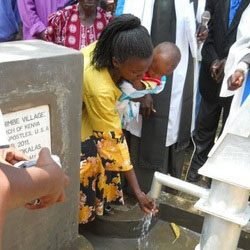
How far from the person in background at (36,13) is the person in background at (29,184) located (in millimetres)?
2001

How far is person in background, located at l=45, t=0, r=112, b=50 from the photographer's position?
115 inches

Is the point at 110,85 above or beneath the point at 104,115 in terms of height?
above

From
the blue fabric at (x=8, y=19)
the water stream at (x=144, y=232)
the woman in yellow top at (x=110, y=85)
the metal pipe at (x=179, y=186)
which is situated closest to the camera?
the metal pipe at (x=179, y=186)

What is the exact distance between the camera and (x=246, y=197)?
121 centimetres

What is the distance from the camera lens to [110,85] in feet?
6.91

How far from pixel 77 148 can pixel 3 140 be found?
2.92 feet

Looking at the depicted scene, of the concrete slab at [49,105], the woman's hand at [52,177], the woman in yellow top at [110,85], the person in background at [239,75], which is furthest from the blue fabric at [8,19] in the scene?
the woman's hand at [52,177]

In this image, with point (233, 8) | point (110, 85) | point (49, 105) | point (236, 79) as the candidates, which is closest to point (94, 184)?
point (110, 85)

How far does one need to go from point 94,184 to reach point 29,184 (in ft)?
4.75

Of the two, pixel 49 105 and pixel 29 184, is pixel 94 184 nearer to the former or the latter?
pixel 49 105

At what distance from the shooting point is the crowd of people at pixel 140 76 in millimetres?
2127

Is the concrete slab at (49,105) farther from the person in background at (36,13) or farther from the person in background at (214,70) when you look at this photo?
the person in background at (214,70)

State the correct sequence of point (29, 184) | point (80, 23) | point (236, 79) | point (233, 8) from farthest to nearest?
1. point (233, 8)
2. point (80, 23)
3. point (236, 79)
4. point (29, 184)

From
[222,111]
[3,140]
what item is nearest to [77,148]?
[3,140]
